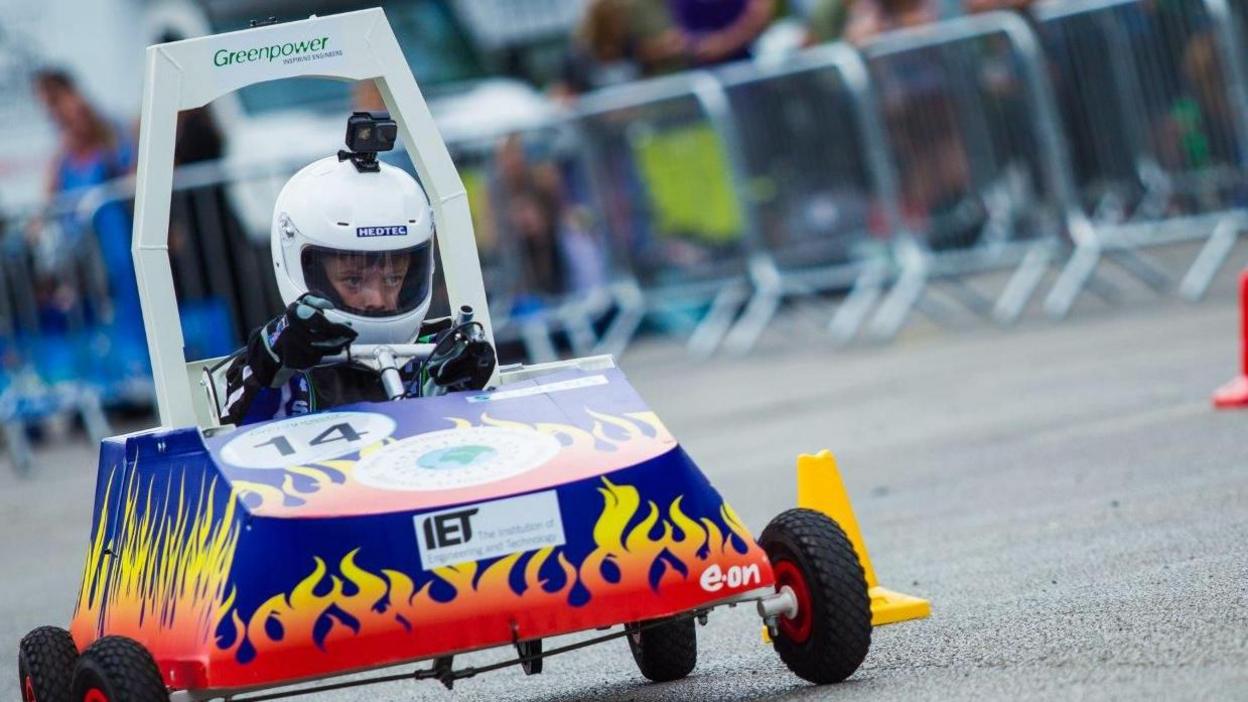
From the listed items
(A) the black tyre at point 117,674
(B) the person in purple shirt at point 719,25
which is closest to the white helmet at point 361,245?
(A) the black tyre at point 117,674

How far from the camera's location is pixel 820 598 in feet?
18.3

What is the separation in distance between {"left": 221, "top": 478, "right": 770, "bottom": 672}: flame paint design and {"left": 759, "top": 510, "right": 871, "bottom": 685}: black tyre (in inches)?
7.9

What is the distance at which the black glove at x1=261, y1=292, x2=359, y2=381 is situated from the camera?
20.0 feet

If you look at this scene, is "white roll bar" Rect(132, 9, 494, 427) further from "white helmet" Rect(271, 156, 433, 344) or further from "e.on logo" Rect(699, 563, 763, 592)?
"e.on logo" Rect(699, 563, 763, 592)

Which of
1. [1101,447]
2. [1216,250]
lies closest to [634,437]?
[1101,447]

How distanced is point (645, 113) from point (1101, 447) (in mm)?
9002

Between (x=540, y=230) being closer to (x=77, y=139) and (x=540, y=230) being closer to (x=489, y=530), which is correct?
(x=77, y=139)

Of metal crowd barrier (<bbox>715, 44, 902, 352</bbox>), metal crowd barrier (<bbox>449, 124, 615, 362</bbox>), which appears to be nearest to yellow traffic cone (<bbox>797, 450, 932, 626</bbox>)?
metal crowd barrier (<bbox>715, 44, 902, 352</bbox>)

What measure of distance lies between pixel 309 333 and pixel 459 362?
445mm

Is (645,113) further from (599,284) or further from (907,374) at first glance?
(907,374)

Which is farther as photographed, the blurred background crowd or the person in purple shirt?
the person in purple shirt

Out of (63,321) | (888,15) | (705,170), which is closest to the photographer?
(63,321)

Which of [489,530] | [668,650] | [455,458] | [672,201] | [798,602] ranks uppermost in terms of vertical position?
[455,458]

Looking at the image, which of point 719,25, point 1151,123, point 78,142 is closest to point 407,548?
point 1151,123
